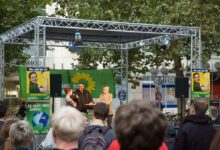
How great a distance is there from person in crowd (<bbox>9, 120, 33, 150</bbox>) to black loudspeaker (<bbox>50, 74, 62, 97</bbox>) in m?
10.5

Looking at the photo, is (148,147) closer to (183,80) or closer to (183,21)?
(183,80)

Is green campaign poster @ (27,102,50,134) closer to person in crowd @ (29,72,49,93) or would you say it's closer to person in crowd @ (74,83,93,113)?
person in crowd @ (29,72,49,93)

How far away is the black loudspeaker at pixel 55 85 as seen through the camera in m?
15.1

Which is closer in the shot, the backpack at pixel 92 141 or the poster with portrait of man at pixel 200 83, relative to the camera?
the backpack at pixel 92 141

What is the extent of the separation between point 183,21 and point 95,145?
1638 centimetres

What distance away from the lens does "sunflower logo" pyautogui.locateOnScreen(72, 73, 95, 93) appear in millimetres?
20500

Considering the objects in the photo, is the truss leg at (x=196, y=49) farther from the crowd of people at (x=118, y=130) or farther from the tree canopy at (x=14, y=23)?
the crowd of people at (x=118, y=130)

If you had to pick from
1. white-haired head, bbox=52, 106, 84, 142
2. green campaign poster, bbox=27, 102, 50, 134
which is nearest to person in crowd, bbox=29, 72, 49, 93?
green campaign poster, bbox=27, 102, 50, 134

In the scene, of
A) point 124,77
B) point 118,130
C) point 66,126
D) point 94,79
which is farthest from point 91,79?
point 118,130

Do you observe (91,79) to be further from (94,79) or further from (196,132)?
(196,132)

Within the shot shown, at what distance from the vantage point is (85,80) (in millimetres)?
20766

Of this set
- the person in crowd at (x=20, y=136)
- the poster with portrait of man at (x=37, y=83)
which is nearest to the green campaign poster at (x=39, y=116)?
the poster with portrait of man at (x=37, y=83)

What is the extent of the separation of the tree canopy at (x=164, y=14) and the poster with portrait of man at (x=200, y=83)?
5681mm

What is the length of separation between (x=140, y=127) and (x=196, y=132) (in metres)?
3.50
